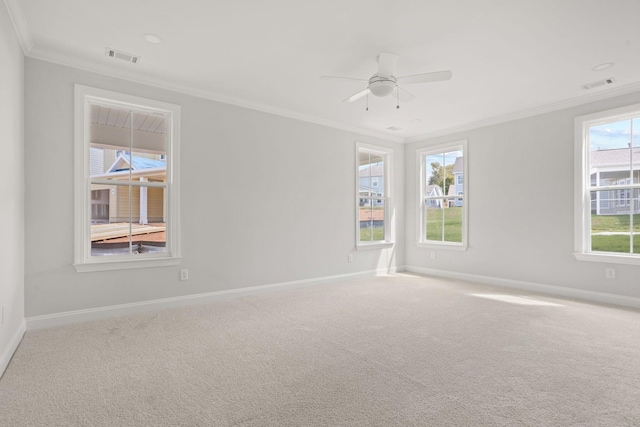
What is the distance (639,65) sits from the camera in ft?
11.6

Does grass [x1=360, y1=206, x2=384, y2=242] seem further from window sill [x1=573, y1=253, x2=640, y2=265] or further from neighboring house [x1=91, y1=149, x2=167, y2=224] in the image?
neighboring house [x1=91, y1=149, x2=167, y2=224]

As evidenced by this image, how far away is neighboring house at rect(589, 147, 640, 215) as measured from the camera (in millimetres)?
4273

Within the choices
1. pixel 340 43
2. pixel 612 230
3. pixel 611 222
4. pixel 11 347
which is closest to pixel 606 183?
pixel 611 222

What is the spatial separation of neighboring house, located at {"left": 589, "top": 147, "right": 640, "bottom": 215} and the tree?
2029 millimetres

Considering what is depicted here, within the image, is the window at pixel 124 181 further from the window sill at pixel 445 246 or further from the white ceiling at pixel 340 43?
the window sill at pixel 445 246

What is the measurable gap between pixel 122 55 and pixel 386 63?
2.51 metres

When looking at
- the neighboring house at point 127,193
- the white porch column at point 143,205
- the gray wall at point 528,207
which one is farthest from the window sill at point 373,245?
the white porch column at point 143,205

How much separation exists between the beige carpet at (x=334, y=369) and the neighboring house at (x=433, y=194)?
264 cm

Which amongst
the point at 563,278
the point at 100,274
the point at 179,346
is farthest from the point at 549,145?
the point at 100,274

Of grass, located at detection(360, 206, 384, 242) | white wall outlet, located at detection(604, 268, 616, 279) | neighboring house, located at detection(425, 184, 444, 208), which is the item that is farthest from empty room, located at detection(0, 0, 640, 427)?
neighboring house, located at detection(425, 184, 444, 208)

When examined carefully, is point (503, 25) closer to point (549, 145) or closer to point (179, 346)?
point (549, 145)

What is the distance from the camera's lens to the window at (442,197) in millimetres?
5941

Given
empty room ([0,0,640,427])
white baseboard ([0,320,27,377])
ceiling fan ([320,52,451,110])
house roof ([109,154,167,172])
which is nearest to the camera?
empty room ([0,0,640,427])

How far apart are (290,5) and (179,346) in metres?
2.78
